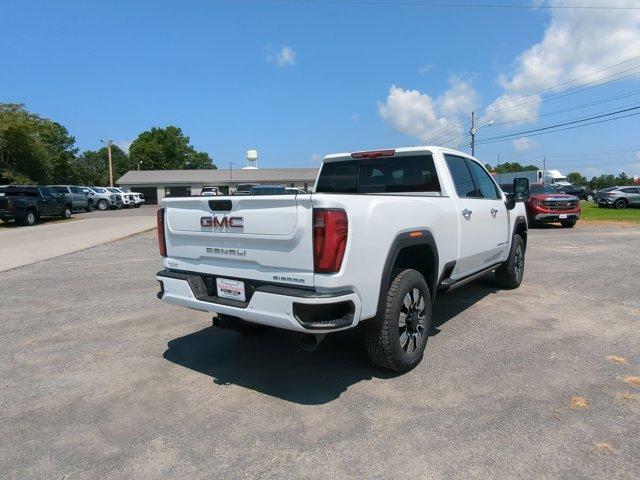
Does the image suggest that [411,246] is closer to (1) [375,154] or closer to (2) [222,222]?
(2) [222,222]

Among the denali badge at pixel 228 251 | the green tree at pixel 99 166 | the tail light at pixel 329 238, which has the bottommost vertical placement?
the denali badge at pixel 228 251

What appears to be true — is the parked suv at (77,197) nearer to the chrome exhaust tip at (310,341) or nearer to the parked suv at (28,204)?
the parked suv at (28,204)

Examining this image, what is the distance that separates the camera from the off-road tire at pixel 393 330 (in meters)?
3.69

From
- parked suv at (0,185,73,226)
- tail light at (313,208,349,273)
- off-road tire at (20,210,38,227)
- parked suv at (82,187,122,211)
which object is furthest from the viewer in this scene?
parked suv at (82,187,122,211)

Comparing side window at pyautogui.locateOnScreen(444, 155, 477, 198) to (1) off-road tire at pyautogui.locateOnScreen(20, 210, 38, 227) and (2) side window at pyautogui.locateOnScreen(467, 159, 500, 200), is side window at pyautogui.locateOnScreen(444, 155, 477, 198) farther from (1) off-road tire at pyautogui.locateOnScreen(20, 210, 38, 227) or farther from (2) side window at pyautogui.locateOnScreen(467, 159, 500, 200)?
(1) off-road tire at pyautogui.locateOnScreen(20, 210, 38, 227)

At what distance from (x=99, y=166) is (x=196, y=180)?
2272 inches

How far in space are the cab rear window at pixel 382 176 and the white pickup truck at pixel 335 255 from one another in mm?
15

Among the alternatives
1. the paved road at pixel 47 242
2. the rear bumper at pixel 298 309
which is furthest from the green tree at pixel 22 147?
the rear bumper at pixel 298 309

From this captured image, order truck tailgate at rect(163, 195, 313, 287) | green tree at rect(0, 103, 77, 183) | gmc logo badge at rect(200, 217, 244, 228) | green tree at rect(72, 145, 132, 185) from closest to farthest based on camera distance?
truck tailgate at rect(163, 195, 313, 287) < gmc logo badge at rect(200, 217, 244, 228) < green tree at rect(0, 103, 77, 183) < green tree at rect(72, 145, 132, 185)

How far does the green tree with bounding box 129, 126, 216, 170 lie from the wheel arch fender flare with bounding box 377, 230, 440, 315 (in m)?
99.0

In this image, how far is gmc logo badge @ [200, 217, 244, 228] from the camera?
3605 millimetres

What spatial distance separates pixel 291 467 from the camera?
2.76 meters

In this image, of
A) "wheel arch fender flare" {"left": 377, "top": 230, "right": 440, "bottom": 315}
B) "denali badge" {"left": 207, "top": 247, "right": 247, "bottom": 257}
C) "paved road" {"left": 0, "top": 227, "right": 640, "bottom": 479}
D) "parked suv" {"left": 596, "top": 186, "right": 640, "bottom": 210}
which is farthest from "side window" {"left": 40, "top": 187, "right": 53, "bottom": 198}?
"parked suv" {"left": 596, "top": 186, "right": 640, "bottom": 210}

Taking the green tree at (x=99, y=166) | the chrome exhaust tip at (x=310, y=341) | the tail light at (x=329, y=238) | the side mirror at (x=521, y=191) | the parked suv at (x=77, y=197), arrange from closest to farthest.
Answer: the tail light at (x=329, y=238) < the chrome exhaust tip at (x=310, y=341) < the side mirror at (x=521, y=191) < the parked suv at (x=77, y=197) < the green tree at (x=99, y=166)
